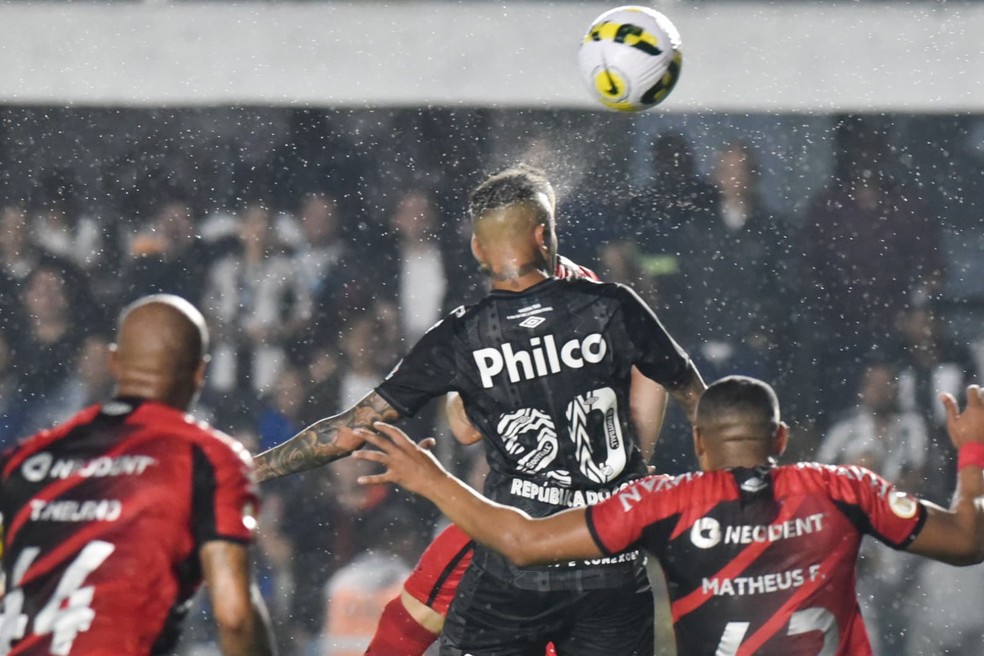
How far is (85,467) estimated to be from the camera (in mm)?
3133

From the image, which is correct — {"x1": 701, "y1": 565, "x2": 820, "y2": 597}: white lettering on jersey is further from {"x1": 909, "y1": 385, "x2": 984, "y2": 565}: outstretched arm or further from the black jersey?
the black jersey

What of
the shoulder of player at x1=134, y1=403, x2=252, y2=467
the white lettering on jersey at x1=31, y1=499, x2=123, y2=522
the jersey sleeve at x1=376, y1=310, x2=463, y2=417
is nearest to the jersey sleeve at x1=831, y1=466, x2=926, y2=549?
the jersey sleeve at x1=376, y1=310, x2=463, y2=417

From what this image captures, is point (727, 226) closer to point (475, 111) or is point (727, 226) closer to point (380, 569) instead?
point (475, 111)

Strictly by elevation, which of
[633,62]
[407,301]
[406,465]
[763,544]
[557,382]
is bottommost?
[763,544]

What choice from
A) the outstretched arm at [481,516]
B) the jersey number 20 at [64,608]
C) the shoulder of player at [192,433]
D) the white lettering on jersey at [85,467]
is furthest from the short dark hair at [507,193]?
the jersey number 20 at [64,608]

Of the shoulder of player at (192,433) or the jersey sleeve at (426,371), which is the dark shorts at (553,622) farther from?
the shoulder of player at (192,433)

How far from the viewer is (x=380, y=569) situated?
7.71 meters

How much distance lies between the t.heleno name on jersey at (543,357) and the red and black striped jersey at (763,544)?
0.77 m

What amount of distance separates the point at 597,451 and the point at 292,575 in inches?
153

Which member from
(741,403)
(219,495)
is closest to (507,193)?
(741,403)

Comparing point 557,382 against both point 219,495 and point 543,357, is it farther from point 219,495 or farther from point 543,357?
point 219,495

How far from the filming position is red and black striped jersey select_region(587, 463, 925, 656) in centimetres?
349

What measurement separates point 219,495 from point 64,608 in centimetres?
37

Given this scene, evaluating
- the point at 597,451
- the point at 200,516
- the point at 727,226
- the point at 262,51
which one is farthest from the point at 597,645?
the point at 262,51
